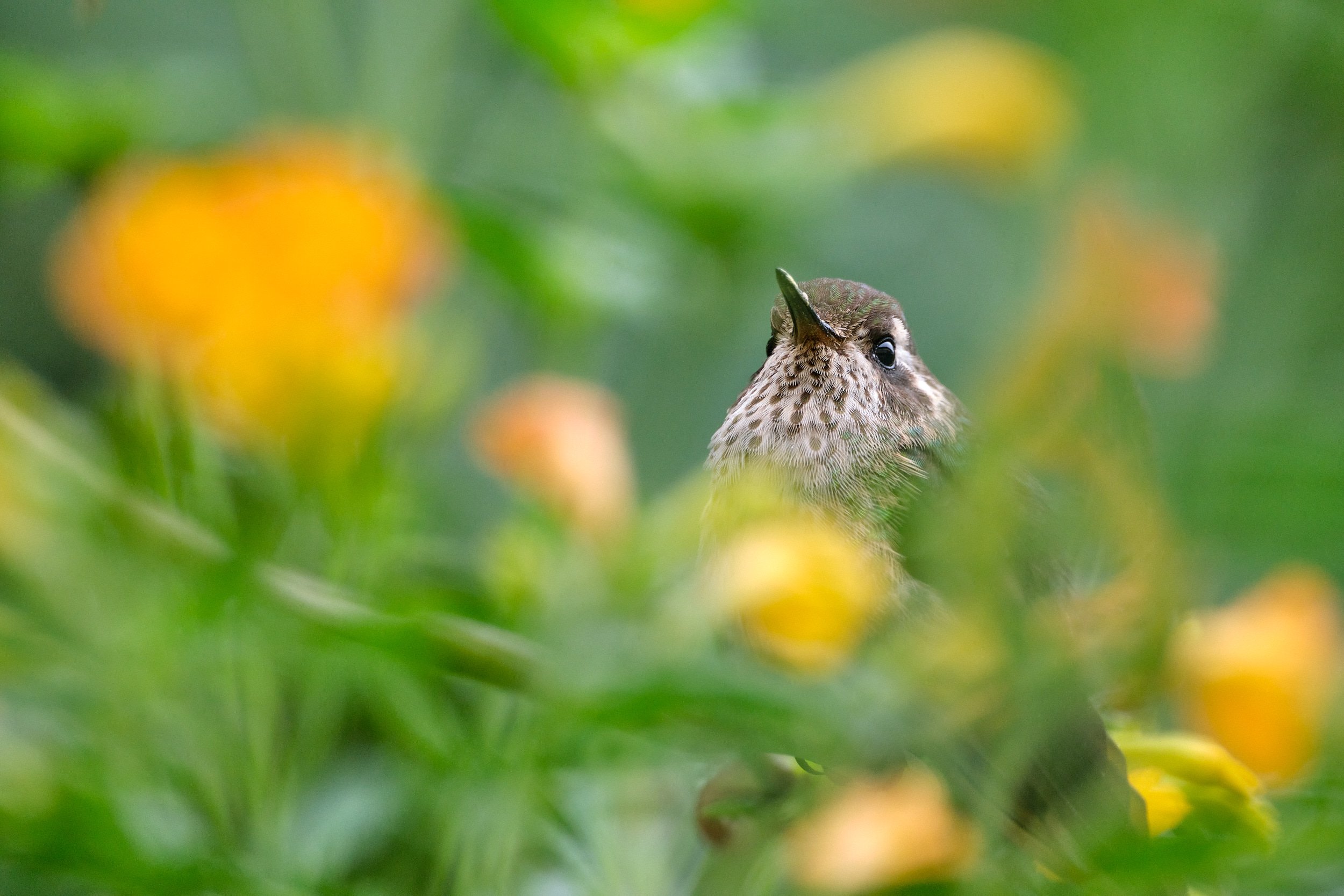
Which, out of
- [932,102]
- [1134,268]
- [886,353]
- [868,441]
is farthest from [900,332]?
[1134,268]

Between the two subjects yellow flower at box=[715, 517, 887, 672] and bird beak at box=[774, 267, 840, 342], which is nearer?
yellow flower at box=[715, 517, 887, 672]

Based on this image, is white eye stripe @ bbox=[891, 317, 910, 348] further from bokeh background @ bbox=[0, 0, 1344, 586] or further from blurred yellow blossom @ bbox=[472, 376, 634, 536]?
blurred yellow blossom @ bbox=[472, 376, 634, 536]

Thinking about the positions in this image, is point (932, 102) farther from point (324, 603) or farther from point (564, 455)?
point (324, 603)

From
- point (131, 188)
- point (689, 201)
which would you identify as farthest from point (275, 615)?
point (689, 201)

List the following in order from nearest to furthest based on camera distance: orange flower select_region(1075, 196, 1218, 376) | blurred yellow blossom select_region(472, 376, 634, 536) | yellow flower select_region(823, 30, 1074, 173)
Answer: orange flower select_region(1075, 196, 1218, 376) < blurred yellow blossom select_region(472, 376, 634, 536) < yellow flower select_region(823, 30, 1074, 173)

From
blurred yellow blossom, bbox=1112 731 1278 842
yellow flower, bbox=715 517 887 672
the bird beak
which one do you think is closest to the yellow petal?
blurred yellow blossom, bbox=1112 731 1278 842

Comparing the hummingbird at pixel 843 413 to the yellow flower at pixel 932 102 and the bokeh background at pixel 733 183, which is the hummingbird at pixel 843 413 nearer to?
the bokeh background at pixel 733 183

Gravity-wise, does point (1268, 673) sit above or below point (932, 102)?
below

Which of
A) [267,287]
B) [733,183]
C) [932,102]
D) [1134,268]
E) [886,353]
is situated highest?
[932,102]
